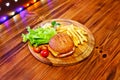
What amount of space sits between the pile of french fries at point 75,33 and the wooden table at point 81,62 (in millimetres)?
109

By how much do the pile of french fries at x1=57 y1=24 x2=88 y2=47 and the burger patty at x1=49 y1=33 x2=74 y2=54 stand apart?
58 mm

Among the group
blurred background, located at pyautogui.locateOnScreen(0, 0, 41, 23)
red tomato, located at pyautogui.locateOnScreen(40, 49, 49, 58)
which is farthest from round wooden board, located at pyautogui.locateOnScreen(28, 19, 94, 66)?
blurred background, located at pyautogui.locateOnScreen(0, 0, 41, 23)

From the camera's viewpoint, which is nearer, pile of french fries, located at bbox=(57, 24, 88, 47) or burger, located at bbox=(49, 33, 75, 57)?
burger, located at bbox=(49, 33, 75, 57)

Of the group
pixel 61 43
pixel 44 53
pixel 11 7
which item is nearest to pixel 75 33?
pixel 61 43

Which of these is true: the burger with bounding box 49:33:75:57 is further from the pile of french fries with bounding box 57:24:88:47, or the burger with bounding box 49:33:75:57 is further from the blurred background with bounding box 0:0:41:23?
the blurred background with bounding box 0:0:41:23

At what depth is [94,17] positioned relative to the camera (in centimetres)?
171

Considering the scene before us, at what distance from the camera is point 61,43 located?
1330 millimetres

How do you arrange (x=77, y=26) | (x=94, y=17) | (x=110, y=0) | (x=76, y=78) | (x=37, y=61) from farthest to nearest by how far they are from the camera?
(x=110, y=0) → (x=94, y=17) → (x=77, y=26) → (x=37, y=61) → (x=76, y=78)

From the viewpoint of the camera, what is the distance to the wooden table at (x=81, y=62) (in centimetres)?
125

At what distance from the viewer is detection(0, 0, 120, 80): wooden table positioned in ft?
4.08

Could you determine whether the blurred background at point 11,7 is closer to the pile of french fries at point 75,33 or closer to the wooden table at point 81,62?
the wooden table at point 81,62

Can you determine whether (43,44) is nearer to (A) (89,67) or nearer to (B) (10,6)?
(A) (89,67)

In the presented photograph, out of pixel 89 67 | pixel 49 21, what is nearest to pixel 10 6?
pixel 49 21

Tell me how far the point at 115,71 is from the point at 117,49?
0.73 ft
